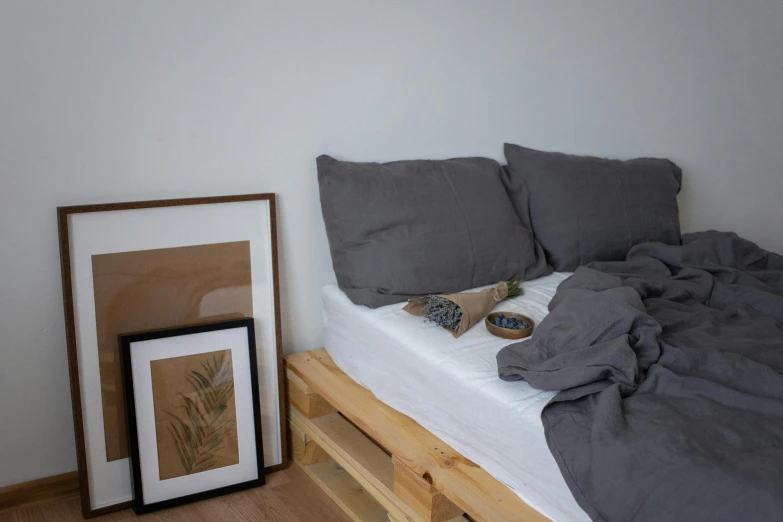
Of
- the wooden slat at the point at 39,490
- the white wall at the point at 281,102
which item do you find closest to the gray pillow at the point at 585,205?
the white wall at the point at 281,102

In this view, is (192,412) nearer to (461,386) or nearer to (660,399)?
(461,386)

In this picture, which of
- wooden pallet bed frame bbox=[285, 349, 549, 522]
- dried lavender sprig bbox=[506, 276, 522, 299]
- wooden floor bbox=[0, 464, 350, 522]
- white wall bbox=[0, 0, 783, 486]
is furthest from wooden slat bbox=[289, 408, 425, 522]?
dried lavender sprig bbox=[506, 276, 522, 299]

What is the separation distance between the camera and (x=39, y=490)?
6.89 ft

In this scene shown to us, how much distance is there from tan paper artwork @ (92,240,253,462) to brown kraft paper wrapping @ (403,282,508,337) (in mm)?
541

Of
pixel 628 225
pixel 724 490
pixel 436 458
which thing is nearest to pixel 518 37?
pixel 628 225

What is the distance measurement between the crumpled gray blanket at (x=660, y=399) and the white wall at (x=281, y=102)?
2.75 ft

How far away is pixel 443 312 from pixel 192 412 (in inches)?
31.5

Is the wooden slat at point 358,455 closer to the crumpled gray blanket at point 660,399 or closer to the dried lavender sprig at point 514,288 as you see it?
the crumpled gray blanket at point 660,399

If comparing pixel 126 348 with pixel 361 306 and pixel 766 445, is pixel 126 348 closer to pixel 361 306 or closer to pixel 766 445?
pixel 361 306

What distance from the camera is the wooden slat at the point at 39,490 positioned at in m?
2.07

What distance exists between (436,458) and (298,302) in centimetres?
85

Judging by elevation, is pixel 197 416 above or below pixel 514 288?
below

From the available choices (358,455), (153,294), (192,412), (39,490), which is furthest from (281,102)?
(39,490)

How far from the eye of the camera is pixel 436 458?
1.75 m
